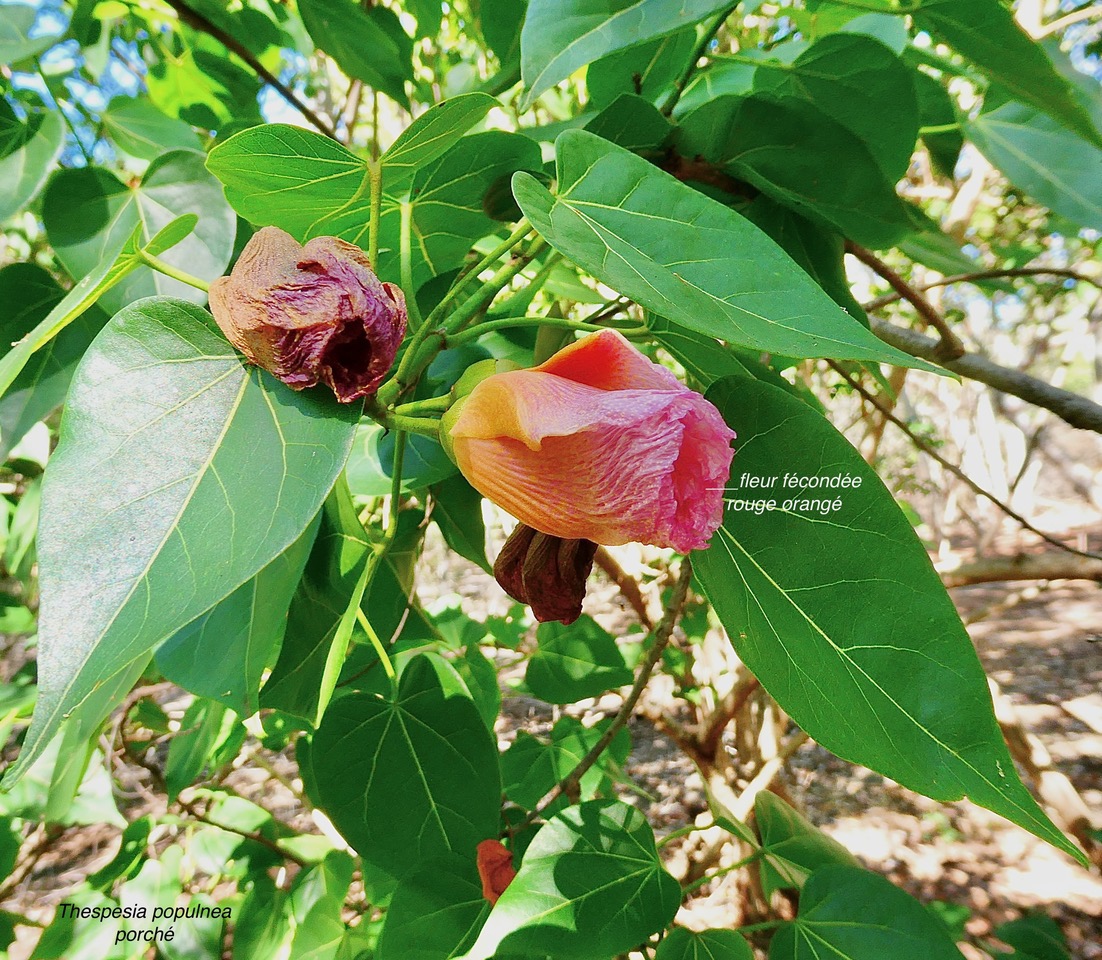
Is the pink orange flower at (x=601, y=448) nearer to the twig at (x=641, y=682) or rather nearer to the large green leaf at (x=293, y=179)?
the large green leaf at (x=293, y=179)

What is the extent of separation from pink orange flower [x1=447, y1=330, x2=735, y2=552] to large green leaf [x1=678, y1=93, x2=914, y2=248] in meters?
0.23

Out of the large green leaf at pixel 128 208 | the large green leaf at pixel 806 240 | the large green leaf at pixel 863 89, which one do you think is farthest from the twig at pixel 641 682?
the large green leaf at pixel 128 208

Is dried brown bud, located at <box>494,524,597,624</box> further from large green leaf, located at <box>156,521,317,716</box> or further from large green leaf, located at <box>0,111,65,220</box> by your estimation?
large green leaf, located at <box>0,111,65,220</box>

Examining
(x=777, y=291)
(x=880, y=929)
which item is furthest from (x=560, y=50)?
(x=880, y=929)

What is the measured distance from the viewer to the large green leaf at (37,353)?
513 mm

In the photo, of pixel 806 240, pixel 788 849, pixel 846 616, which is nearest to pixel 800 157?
pixel 806 240

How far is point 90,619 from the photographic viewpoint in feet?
0.80

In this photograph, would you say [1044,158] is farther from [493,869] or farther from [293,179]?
[493,869]

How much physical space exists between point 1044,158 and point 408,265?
1.88 feet

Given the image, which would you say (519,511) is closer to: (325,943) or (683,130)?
(683,130)

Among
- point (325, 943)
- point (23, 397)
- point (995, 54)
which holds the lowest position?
point (325, 943)

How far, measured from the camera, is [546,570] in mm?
368

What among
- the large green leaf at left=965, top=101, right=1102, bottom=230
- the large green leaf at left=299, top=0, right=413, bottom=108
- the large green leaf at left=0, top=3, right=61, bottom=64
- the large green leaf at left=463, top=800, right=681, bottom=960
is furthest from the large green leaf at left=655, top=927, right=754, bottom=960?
the large green leaf at left=0, top=3, right=61, bottom=64

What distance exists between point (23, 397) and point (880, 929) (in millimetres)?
766
